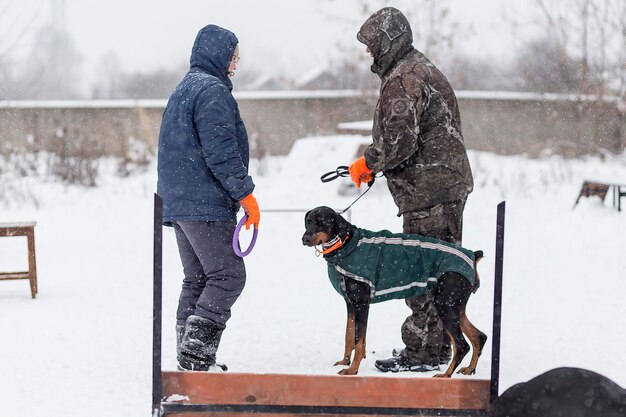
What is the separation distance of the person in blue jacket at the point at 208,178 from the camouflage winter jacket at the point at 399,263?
0.54 meters

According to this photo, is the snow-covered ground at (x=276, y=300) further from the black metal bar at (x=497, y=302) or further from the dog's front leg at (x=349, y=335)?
the black metal bar at (x=497, y=302)

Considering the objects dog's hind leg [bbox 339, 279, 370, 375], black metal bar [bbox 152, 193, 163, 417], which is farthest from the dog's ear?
black metal bar [bbox 152, 193, 163, 417]

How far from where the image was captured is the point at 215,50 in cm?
→ 463

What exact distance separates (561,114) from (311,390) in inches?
910

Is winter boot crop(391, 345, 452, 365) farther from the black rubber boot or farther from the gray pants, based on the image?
the gray pants

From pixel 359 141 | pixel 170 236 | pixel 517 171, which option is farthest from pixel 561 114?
pixel 170 236

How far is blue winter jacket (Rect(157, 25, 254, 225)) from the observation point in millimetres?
4438

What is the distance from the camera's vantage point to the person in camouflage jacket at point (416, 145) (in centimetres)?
469

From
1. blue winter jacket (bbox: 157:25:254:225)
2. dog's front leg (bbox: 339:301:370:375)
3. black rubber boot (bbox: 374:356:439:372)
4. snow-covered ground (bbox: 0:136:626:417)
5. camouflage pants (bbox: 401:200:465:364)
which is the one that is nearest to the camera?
blue winter jacket (bbox: 157:25:254:225)

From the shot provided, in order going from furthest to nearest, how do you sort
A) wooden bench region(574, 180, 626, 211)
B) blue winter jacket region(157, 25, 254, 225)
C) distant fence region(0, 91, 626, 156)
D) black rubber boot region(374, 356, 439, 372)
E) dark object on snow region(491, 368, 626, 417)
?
distant fence region(0, 91, 626, 156) → wooden bench region(574, 180, 626, 211) → black rubber boot region(374, 356, 439, 372) → blue winter jacket region(157, 25, 254, 225) → dark object on snow region(491, 368, 626, 417)

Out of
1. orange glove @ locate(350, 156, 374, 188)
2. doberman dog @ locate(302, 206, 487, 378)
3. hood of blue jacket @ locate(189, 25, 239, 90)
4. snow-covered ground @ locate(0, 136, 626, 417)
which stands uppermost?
hood of blue jacket @ locate(189, 25, 239, 90)

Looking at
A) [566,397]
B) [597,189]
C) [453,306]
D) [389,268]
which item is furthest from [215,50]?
[597,189]

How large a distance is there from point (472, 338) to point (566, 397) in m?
1.78

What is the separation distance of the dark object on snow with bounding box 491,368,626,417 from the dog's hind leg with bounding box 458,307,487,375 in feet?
5.29
